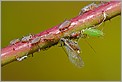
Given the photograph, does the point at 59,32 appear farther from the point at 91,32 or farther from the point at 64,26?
the point at 91,32

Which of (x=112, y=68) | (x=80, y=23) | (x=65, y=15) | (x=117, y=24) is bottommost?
(x=80, y=23)

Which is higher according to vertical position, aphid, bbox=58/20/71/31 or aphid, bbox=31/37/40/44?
aphid, bbox=31/37/40/44

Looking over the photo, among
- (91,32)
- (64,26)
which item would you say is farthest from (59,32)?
(91,32)

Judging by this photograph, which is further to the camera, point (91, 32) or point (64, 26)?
point (91, 32)

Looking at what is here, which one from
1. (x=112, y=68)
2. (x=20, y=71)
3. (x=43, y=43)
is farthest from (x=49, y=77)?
(x=43, y=43)

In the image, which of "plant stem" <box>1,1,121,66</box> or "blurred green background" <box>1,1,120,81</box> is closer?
"plant stem" <box>1,1,121,66</box>

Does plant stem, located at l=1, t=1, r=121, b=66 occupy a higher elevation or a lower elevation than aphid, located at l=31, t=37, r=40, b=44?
lower

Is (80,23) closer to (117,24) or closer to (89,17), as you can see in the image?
(89,17)

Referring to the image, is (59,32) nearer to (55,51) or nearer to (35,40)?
(35,40)
